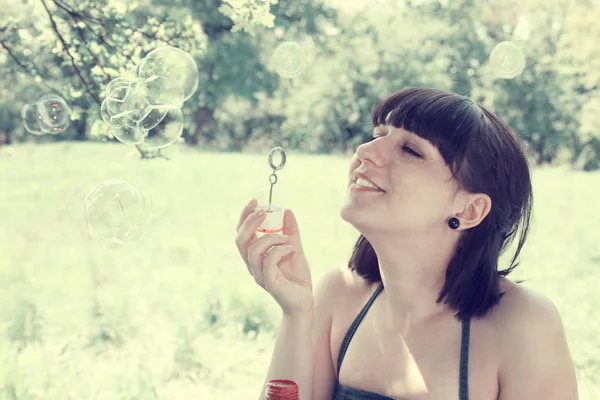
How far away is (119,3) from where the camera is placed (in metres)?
2.22

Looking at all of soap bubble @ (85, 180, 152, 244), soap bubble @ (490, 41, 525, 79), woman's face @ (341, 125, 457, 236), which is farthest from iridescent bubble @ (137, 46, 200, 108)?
soap bubble @ (490, 41, 525, 79)

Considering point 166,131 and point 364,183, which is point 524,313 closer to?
point 364,183

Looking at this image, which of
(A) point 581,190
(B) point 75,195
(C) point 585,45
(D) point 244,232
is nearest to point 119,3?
(D) point 244,232

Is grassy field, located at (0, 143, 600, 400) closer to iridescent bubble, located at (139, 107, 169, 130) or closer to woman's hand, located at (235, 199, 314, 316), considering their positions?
iridescent bubble, located at (139, 107, 169, 130)

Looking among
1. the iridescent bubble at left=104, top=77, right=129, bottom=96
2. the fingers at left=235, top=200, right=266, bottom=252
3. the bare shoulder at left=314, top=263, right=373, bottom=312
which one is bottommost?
the bare shoulder at left=314, top=263, right=373, bottom=312

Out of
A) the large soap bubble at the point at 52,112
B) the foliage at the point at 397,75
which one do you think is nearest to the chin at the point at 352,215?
the large soap bubble at the point at 52,112

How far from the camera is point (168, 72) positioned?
192cm

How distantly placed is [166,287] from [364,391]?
2.87m

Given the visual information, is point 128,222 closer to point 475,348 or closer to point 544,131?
point 475,348

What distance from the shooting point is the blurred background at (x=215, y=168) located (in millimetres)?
2457

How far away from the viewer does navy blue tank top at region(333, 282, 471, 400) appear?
1111 millimetres

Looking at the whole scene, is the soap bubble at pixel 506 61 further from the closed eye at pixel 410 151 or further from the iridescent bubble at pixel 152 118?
the closed eye at pixel 410 151

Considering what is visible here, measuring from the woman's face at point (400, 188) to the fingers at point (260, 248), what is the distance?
0.37 feet

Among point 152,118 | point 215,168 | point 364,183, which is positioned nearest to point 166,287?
point 152,118
